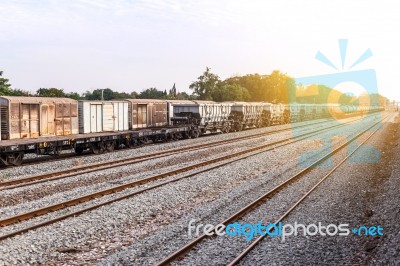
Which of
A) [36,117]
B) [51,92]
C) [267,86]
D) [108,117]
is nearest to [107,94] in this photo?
[51,92]

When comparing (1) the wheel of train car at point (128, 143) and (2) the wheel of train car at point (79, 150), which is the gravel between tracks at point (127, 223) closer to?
(2) the wheel of train car at point (79, 150)

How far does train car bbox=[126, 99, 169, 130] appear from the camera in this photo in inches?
1191

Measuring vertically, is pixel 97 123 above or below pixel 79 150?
above

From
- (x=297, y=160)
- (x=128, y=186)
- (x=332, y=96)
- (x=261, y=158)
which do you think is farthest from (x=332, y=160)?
(x=332, y=96)

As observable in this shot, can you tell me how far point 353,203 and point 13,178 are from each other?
38.1 feet

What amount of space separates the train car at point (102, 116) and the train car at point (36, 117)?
0.54m

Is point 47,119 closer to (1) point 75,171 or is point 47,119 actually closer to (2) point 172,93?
(1) point 75,171

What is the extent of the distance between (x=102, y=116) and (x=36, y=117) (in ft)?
18.2

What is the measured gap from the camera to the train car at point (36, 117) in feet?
65.1

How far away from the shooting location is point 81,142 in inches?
866

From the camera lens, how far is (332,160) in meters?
21.6

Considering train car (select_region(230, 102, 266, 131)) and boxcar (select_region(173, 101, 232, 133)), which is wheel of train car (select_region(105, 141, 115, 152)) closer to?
boxcar (select_region(173, 101, 232, 133))

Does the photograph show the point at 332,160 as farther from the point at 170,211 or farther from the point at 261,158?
the point at 170,211

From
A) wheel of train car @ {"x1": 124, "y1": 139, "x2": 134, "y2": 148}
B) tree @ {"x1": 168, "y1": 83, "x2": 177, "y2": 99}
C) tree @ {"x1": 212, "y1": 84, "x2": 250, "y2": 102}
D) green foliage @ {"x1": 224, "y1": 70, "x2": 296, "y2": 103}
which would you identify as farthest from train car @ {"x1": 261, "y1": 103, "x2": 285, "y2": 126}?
green foliage @ {"x1": 224, "y1": 70, "x2": 296, "y2": 103}
